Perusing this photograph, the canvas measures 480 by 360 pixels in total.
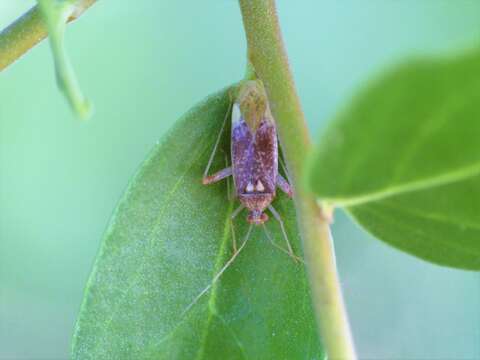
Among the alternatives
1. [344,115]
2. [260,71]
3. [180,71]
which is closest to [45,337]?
[180,71]

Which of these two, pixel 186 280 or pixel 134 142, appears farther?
pixel 134 142

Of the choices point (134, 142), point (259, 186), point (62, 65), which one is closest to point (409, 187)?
point (62, 65)

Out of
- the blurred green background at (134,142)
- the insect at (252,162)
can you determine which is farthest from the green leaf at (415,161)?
the blurred green background at (134,142)

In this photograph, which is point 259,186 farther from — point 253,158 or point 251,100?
point 251,100

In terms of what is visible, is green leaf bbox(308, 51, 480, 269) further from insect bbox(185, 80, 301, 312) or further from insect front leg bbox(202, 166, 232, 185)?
insect front leg bbox(202, 166, 232, 185)

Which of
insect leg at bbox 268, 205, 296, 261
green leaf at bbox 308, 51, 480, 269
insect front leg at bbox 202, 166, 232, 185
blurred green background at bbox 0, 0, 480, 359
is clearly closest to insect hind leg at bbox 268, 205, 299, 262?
insect leg at bbox 268, 205, 296, 261

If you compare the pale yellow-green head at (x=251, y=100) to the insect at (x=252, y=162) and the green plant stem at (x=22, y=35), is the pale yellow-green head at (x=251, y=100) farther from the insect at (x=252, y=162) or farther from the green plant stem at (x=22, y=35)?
the green plant stem at (x=22, y=35)
